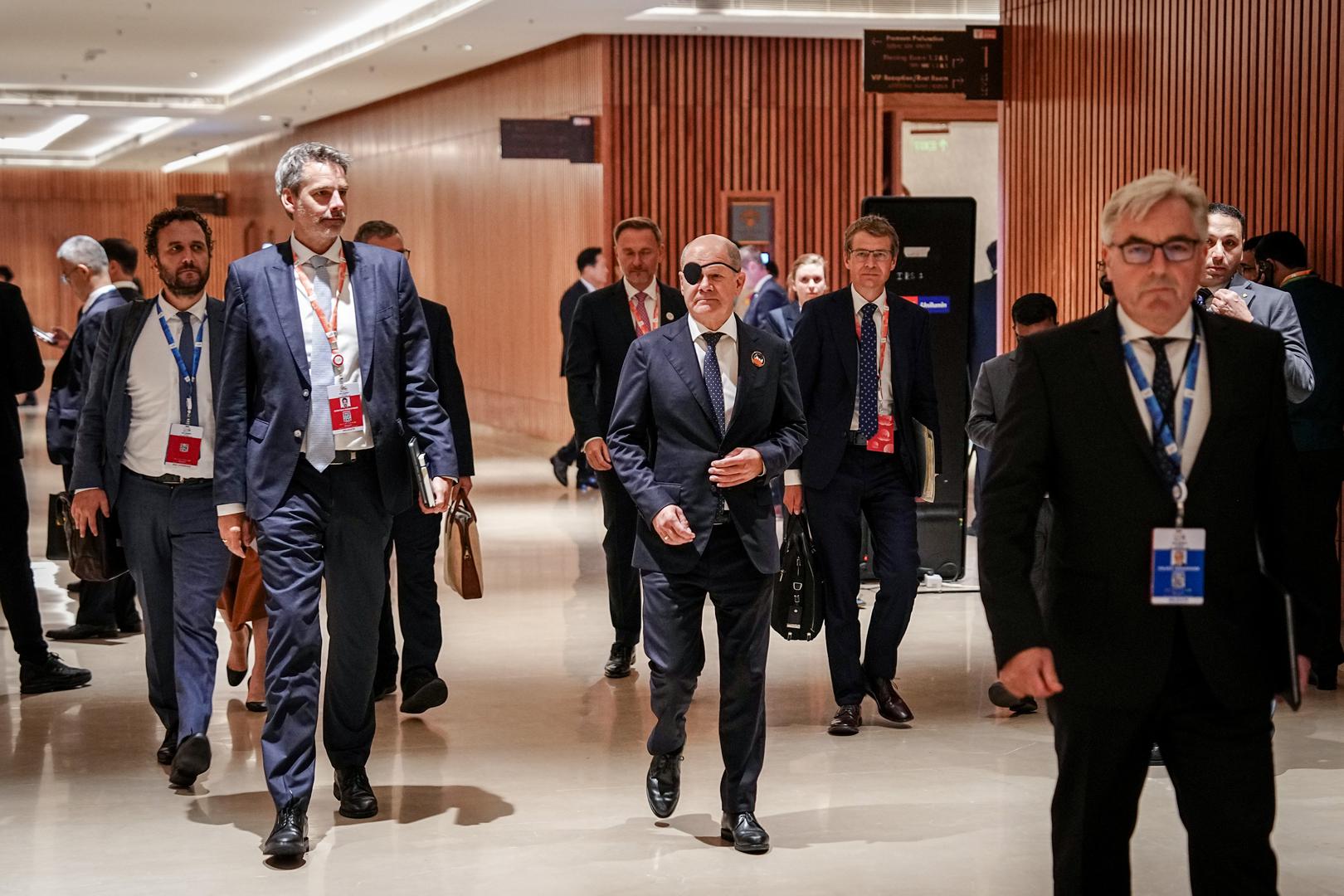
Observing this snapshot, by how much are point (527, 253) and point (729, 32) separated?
3.63m

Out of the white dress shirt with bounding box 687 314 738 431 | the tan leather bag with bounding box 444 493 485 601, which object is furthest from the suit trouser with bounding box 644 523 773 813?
the tan leather bag with bounding box 444 493 485 601

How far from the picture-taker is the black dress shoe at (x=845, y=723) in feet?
18.4

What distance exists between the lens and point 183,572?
197 inches

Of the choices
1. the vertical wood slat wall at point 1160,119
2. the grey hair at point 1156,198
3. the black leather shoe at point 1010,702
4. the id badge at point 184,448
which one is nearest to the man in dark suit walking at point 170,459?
the id badge at point 184,448

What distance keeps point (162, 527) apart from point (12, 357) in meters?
1.69

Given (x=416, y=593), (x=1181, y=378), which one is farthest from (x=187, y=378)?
(x=1181, y=378)

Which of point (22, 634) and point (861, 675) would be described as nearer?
point (861, 675)

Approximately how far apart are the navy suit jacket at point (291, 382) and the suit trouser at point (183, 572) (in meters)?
0.68

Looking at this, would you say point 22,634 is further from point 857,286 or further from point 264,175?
point 264,175

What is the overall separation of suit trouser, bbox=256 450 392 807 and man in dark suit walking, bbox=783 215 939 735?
5.57 ft

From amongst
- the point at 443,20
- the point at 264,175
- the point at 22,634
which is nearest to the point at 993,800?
the point at 22,634

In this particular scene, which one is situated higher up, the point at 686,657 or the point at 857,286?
the point at 857,286

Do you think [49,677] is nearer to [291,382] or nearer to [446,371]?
[446,371]

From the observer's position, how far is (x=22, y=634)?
6.43 metres
